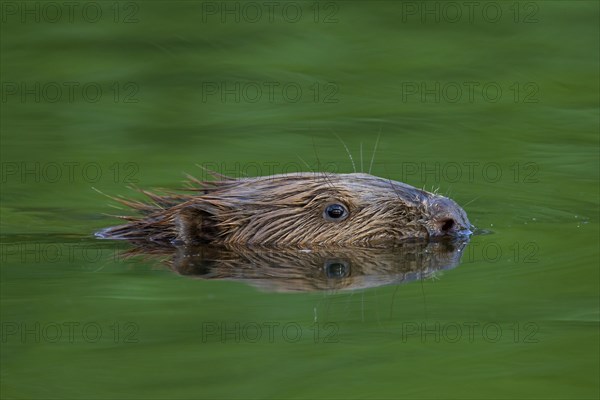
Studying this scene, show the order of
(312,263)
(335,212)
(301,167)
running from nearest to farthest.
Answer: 1. (312,263)
2. (335,212)
3. (301,167)

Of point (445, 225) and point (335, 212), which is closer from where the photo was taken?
Result: point (445, 225)

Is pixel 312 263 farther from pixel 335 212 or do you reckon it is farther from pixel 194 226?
pixel 194 226

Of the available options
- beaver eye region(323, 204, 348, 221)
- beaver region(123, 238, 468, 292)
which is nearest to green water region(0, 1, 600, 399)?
beaver region(123, 238, 468, 292)

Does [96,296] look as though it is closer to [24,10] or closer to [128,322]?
[128,322]

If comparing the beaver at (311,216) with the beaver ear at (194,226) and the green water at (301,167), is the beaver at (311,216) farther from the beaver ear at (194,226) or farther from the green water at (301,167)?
the green water at (301,167)

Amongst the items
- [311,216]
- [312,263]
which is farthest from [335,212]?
[312,263]

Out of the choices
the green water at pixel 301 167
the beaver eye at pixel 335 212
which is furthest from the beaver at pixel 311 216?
the green water at pixel 301 167

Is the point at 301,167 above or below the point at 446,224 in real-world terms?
above

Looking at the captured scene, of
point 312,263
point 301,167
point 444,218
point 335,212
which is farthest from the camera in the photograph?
Result: point 301,167
